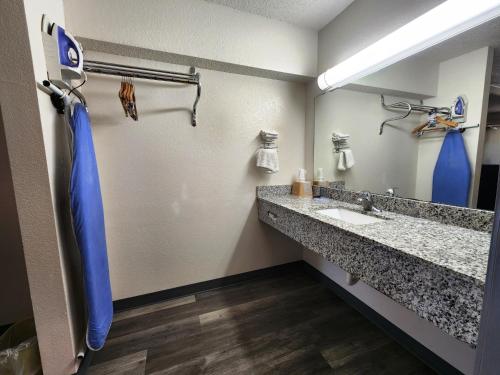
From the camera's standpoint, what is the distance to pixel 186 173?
1.62 m

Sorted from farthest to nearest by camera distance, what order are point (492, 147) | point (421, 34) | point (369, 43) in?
point (369, 43), point (421, 34), point (492, 147)

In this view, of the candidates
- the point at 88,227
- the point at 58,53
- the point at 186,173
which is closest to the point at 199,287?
the point at 186,173

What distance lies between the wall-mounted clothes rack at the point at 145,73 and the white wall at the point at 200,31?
0.46ft

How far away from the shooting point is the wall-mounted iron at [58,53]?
909 millimetres

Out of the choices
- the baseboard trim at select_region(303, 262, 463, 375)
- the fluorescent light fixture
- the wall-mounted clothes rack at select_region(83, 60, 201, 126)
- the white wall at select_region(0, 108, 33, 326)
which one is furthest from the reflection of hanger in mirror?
the white wall at select_region(0, 108, 33, 326)

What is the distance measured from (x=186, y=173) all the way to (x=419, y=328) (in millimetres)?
1779

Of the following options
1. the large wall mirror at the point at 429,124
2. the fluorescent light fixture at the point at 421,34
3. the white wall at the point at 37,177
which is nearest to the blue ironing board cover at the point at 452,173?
the large wall mirror at the point at 429,124

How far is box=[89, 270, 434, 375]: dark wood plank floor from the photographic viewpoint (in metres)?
1.12

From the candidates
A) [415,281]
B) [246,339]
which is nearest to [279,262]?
[246,339]

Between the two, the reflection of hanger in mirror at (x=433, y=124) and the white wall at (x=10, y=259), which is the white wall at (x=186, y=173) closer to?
the white wall at (x=10, y=259)

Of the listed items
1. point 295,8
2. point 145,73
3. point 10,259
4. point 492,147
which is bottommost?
point 10,259

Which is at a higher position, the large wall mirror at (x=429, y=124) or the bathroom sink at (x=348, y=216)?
the large wall mirror at (x=429, y=124)

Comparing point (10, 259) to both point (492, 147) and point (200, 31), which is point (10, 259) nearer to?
point (200, 31)

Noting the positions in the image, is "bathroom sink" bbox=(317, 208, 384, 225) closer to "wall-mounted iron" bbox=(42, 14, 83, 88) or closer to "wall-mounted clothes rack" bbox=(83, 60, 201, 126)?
"wall-mounted clothes rack" bbox=(83, 60, 201, 126)
